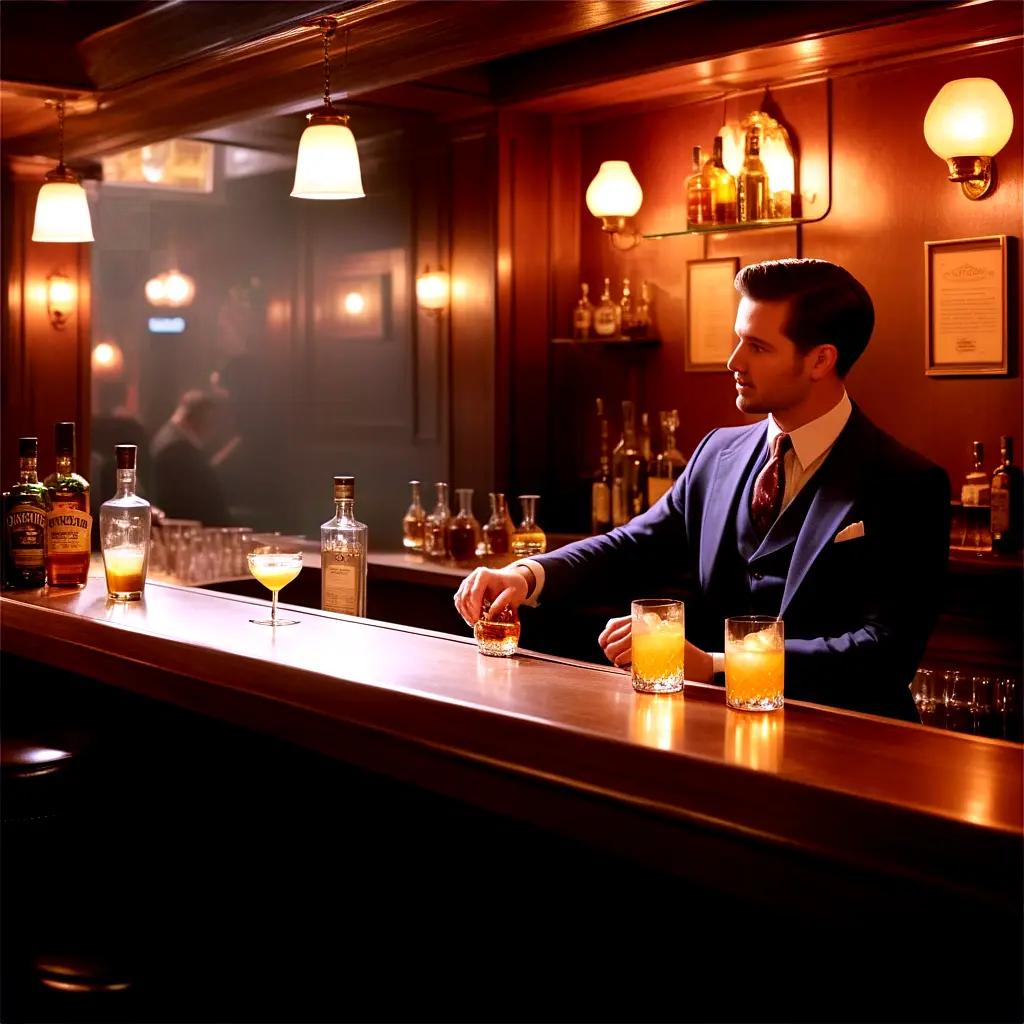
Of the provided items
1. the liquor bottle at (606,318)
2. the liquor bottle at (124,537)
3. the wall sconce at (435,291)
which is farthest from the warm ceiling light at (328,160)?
the wall sconce at (435,291)

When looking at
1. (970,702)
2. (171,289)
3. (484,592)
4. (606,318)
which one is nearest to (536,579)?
(484,592)

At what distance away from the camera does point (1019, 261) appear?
4.29 m

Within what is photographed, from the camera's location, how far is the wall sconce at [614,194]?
519 centimetres

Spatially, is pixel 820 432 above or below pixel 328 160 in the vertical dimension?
below

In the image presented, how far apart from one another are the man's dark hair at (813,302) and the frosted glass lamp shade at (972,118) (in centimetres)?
195

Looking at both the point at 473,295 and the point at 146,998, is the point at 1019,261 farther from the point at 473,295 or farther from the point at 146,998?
the point at 146,998

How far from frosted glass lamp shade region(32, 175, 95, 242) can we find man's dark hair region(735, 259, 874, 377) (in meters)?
2.47

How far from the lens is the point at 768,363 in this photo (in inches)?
98.9

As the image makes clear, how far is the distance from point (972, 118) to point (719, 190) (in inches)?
38.3

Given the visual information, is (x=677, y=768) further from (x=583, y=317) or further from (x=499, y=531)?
(x=583, y=317)

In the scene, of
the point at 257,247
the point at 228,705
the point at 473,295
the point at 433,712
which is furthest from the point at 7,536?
the point at 257,247

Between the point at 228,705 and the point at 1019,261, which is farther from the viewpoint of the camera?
the point at 1019,261

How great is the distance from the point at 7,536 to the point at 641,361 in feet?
9.61

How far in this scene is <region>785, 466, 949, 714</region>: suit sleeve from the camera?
2.27 metres
